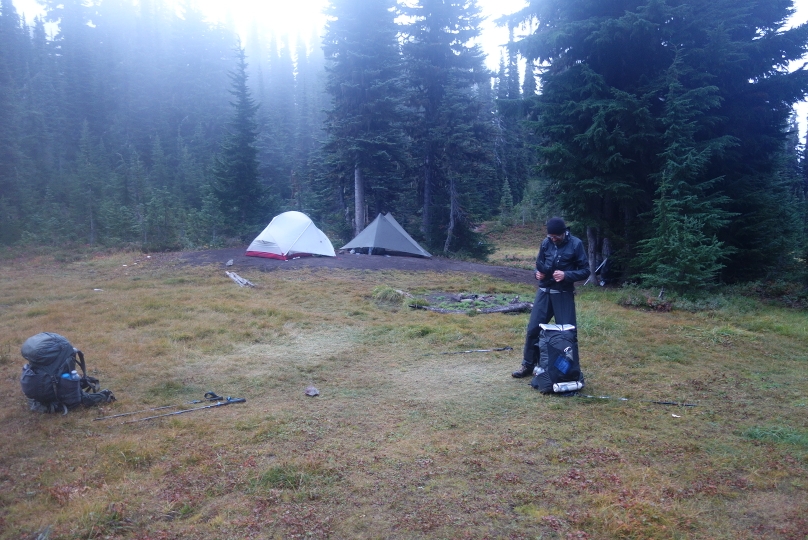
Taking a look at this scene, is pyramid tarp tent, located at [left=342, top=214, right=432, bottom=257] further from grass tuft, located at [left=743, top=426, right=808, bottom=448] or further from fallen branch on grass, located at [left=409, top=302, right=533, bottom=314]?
grass tuft, located at [left=743, top=426, right=808, bottom=448]

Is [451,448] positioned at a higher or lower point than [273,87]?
lower

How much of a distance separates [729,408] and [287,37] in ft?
302

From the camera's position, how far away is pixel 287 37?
8500 centimetres

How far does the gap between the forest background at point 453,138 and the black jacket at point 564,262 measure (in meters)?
5.70

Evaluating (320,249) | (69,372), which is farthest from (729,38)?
(69,372)

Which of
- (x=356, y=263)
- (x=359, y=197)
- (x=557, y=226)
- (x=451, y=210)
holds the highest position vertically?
(x=359, y=197)

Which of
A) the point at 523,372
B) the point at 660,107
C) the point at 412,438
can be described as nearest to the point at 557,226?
the point at 523,372

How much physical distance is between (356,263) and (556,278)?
12.4 m

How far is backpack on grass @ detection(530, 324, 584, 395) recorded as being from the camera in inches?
212

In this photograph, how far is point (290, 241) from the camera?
59.4 feet

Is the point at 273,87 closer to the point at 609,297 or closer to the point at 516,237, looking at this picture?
the point at 516,237

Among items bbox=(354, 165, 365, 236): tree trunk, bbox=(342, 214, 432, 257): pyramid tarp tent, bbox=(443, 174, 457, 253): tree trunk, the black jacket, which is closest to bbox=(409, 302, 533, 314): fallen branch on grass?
the black jacket

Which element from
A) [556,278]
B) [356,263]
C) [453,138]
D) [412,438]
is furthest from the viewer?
[453,138]

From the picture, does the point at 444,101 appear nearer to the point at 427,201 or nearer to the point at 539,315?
the point at 427,201
